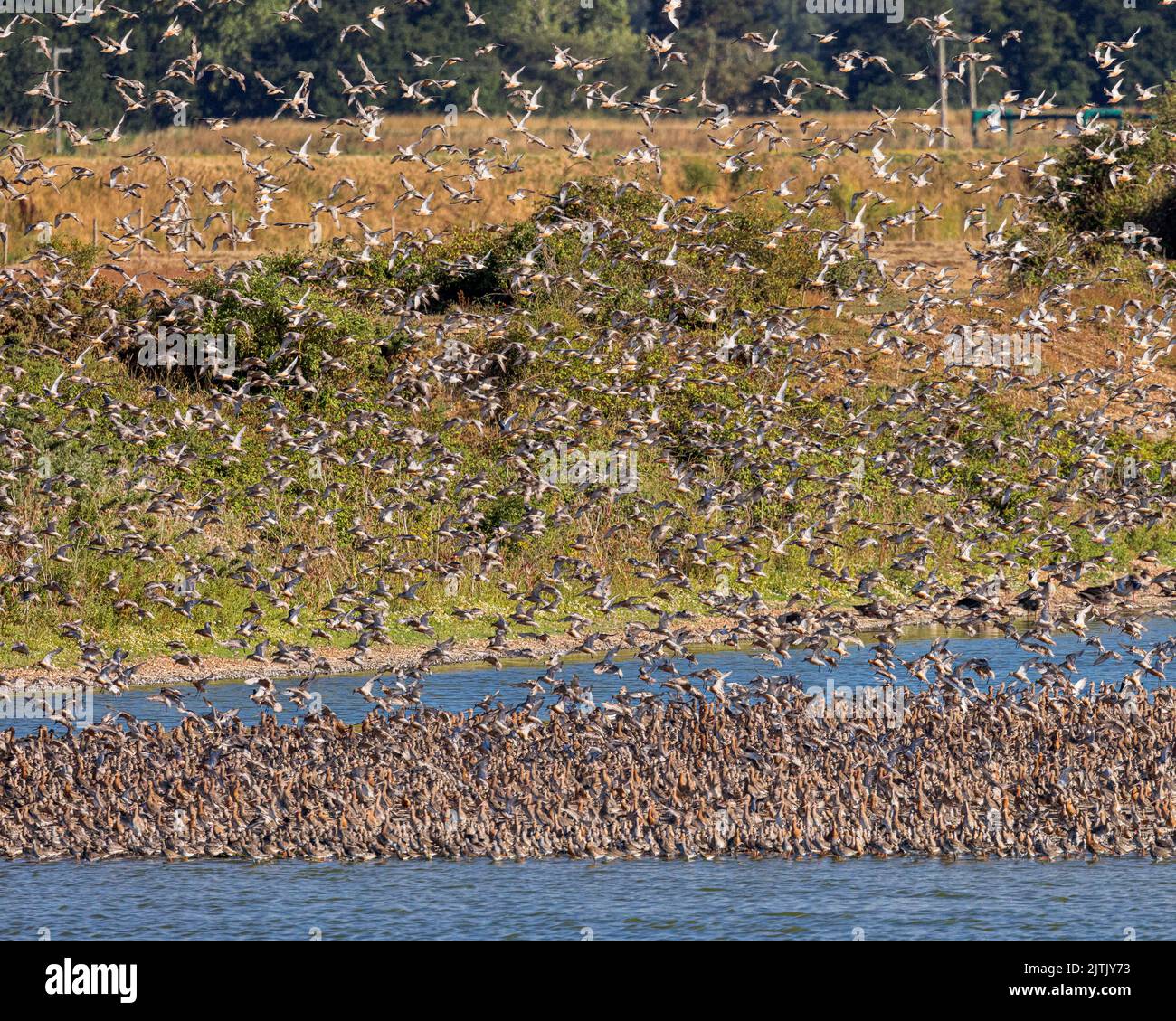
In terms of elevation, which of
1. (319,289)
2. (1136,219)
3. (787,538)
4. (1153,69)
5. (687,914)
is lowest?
(687,914)

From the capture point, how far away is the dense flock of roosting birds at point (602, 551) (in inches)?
883

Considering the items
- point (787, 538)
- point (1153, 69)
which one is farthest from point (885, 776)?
point (1153, 69)

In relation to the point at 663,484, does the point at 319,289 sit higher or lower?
higher

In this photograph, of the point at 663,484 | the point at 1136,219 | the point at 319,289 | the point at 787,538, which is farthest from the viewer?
the point at 1136,219

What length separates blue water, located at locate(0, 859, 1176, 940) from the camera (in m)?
19.7

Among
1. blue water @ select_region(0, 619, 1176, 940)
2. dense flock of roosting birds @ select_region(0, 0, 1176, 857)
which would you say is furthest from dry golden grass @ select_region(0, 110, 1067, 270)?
blue water @ select_region(0, 619, 1176, 940)

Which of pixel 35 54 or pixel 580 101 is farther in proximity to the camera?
pixel 580 101

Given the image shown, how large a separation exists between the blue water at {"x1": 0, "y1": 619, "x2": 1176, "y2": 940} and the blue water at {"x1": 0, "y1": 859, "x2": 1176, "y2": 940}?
2 cm

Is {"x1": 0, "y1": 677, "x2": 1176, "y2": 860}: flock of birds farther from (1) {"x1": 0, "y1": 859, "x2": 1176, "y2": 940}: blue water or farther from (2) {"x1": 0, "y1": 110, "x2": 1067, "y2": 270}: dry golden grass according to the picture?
(2) {"x1": 0, "y1": 110, "x2": 1067, "y2": 270}: dry golden grass

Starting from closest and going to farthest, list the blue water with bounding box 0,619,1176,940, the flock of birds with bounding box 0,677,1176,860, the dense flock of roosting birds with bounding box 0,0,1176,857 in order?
1. the blue water with bounding box 0,619,1176,940
2. the flock of birds with bounding box 0,677,1176,860
3. the dense flock of roosting birds with bounding box 0,0,1176,857

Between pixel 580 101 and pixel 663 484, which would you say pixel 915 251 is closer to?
pixel 663 484

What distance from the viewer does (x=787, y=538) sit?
3659cm

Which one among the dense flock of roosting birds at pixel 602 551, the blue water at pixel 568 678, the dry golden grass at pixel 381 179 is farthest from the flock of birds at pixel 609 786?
the dry golden grass at pixel 381 179

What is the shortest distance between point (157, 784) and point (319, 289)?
29.0 meters
